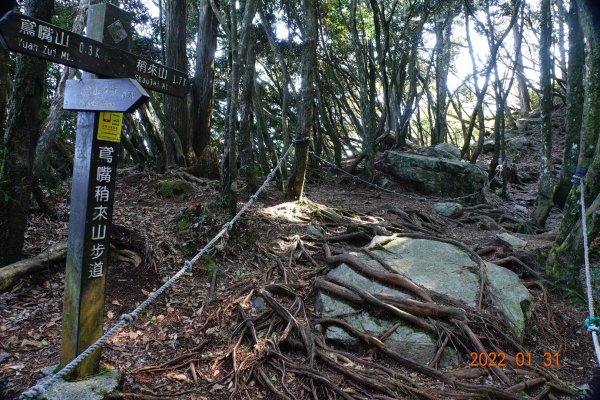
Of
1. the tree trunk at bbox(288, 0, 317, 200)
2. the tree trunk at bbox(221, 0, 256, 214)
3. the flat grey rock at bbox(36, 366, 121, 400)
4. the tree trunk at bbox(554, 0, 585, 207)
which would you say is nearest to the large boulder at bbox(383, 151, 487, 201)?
the tree trunk at bbox(554, 0, 585, 207)

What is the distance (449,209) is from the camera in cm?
977

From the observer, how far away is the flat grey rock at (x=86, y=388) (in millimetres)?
2650

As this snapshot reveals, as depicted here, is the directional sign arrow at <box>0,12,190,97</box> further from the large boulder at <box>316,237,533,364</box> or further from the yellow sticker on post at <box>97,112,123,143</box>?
the large boulder at <box>316,237,533,364</box>

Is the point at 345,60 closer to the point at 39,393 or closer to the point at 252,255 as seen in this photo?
the point at 252,255

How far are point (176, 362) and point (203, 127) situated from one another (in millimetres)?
7120

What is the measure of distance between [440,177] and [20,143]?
10.2 meters

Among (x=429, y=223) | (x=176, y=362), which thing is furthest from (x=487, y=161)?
(x=176, y=362)

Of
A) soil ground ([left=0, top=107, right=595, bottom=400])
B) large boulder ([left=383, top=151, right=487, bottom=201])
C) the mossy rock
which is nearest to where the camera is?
soil ground ([left=0, top=107, right=595, bottom=400])

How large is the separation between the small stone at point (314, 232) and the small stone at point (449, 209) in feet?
14.8

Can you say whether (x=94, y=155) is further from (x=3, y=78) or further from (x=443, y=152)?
(x=443, y=152)

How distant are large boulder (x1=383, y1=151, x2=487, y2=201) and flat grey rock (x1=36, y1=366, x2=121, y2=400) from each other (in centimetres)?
985
